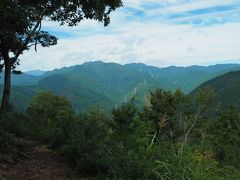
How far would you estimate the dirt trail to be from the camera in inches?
384

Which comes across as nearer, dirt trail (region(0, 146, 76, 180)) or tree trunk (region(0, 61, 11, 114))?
dirt trail (region(0, 146, 76, 180))

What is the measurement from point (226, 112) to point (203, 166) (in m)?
50.4

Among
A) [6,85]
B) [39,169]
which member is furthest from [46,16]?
[39,169]

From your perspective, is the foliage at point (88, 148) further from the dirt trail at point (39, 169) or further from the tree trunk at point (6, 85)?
the tree trunk at point (6, 85)

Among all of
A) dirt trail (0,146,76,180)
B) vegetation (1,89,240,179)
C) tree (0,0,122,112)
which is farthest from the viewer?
tree (0,0,122,112)

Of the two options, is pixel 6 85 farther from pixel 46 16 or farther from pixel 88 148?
pixel 88 148

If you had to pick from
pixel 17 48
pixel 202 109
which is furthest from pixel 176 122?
pixel 17 48

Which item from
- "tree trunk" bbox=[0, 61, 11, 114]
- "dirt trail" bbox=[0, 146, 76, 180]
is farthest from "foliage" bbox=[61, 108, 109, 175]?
"tree trunk" bbox=[0, 61, 11, 114]

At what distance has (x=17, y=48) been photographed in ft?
59.4

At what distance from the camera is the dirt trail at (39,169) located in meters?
9.74

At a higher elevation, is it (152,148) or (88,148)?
(152,148)

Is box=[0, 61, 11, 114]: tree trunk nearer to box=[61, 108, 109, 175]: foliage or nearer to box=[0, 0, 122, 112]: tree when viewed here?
box=[0, 0, 122, 112]: tree

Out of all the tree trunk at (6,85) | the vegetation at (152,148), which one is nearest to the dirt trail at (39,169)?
the vegetation at (152,148)

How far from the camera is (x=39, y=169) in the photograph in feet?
34.7
